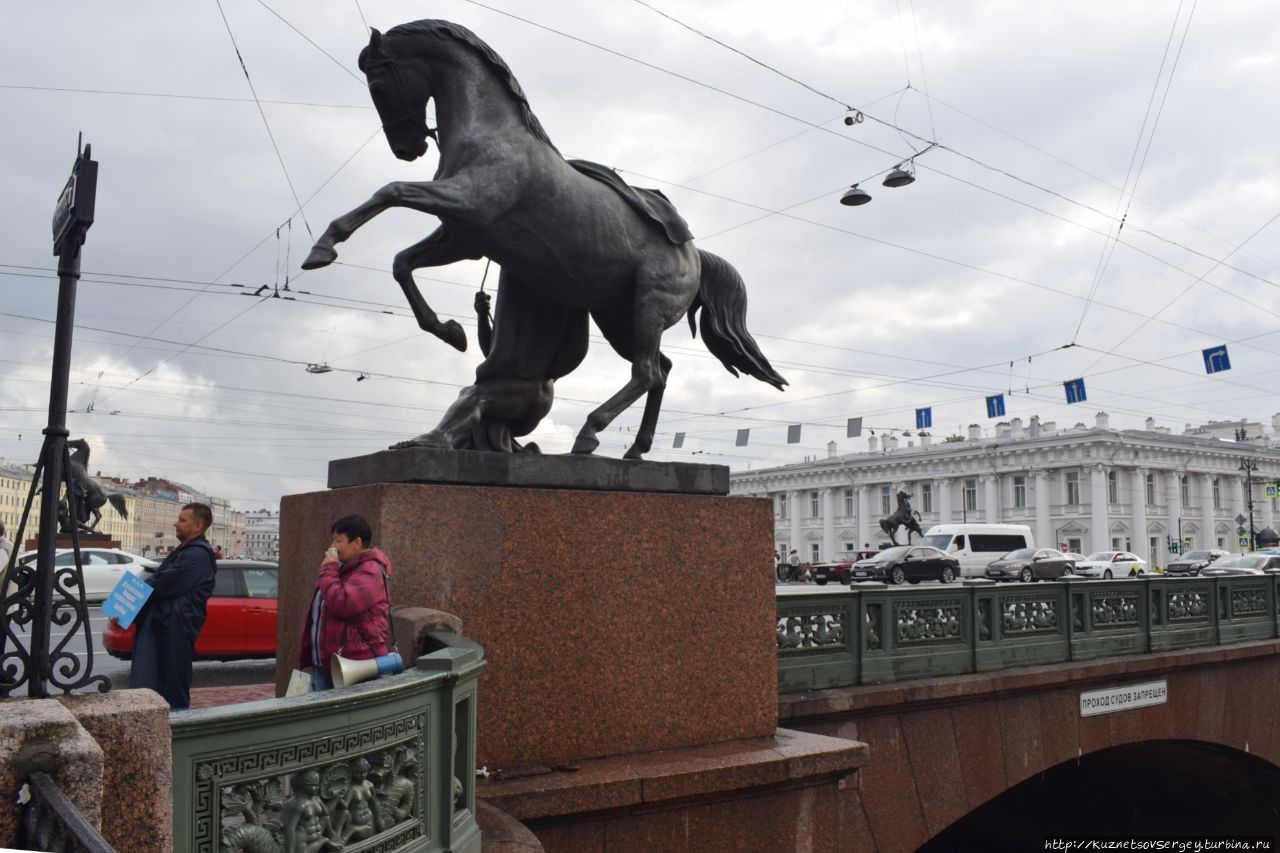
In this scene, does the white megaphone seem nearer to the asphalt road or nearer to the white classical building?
the asphalt road

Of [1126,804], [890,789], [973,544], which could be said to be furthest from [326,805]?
[973,544]

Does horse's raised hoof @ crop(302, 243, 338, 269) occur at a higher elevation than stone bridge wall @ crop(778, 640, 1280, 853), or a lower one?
higher

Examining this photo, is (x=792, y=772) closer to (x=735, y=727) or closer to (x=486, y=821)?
(x=735, y=727)

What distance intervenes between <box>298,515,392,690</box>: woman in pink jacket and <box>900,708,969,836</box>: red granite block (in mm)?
4547

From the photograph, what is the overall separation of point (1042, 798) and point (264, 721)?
498 inches

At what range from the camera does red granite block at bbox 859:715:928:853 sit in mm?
6789

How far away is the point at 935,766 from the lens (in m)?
7.29

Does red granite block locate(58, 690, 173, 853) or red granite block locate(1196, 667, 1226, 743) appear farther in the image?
red granite block locate(1196, 667, 1226, 743)

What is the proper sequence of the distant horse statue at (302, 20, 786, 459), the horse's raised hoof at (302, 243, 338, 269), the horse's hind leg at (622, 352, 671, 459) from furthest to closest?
the horse's hind leg at (622, 352, 671, 459) → the distant horse statue at (302, 20, 786, 459) → the horse's raised hoof at (302, 243, 338, 269)

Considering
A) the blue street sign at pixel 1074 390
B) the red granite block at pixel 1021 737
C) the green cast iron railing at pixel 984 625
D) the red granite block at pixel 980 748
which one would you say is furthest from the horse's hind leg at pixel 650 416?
the blue street sign at pixel 1074 390

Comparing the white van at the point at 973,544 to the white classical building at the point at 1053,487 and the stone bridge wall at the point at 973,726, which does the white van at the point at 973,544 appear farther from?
the stone bridge wall at the point at 973,726

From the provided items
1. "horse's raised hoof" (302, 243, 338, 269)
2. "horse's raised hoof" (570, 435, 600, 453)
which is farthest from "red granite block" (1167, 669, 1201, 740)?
"horse's raised hoof" (302, 243, 338, 269)

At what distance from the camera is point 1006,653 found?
834 centimetres

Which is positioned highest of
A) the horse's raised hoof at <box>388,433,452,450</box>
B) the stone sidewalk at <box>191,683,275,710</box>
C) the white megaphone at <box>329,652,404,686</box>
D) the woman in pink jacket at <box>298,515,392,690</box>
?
the horse's raised hoof at <box>388,433,452,450</box>
